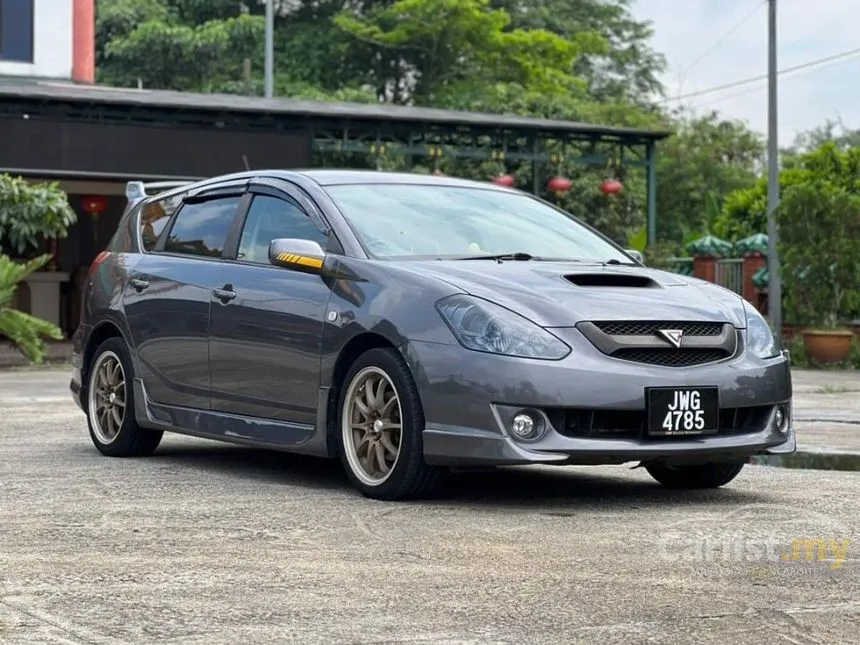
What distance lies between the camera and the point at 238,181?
9.25 metres

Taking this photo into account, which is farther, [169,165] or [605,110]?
[605,110]

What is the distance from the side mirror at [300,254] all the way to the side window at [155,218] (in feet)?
5.71

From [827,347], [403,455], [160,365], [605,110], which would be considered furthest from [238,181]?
[605,110]


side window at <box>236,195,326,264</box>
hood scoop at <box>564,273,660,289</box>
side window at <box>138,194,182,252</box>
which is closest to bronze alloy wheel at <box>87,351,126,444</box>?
side window at <box>138,194,182,252</box>

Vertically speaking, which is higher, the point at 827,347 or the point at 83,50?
the point at 83,50

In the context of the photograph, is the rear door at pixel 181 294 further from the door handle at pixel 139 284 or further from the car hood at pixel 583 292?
the car hood at pixel 583 292

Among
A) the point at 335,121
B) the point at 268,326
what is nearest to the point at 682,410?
the point at 268,326

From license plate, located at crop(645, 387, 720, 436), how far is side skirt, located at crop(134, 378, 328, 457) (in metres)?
1.55

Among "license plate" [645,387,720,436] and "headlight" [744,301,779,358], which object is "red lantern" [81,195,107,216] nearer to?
"headlight" [744,301,779,358]

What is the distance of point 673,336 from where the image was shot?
743 cm

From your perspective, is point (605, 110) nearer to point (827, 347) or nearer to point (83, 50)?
point (83, 50)

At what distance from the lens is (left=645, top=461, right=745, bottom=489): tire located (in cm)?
823

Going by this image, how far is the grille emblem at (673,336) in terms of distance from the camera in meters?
7.41

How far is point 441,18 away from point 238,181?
50.7 metres
